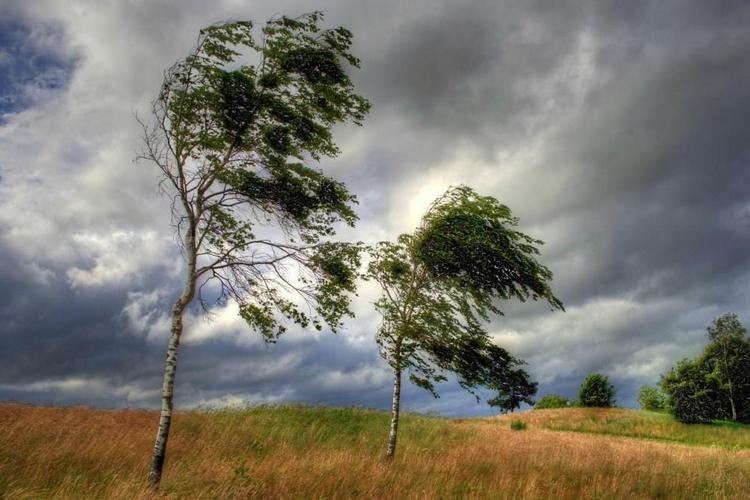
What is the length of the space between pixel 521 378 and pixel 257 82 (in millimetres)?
9831

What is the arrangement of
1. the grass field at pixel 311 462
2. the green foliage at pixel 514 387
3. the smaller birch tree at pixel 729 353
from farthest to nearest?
1. the smaller birch tree at pixel 729 353
2. the green foliage at pixel 514 387
3. the grass field at pixel 311 462

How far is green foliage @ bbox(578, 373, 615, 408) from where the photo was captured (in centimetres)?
4088

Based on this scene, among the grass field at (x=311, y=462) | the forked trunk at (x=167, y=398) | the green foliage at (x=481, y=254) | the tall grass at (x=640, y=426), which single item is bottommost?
the tall grass at (x=640, y=426)

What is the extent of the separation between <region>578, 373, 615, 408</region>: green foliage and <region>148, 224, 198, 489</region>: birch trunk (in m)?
40.7

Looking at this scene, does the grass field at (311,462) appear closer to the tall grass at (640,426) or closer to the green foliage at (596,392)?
the tall grass at (640,426)

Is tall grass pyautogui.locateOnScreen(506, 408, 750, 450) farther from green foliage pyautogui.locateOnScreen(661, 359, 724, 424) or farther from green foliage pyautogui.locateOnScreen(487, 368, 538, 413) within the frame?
green foliage pyautogui.locateOnScreen(487, 368, 538, 413)

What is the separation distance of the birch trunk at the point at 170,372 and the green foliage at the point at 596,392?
40.7 meters

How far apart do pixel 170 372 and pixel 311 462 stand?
373 centimetres

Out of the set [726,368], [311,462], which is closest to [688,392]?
[726,368]

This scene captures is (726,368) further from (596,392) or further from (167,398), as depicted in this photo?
(167,398)

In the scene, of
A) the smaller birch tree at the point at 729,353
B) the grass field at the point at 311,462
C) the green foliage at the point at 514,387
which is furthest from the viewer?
the smaller birch tree at the point at 729,353

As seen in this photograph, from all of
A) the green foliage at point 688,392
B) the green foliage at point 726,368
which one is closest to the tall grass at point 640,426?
the green foliage at point 688,392

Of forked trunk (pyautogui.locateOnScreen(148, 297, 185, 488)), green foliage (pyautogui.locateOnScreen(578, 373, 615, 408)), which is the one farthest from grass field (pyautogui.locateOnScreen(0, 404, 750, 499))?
green foliage (pyautogui.locateOnScreen(578, 373, 615, 408))

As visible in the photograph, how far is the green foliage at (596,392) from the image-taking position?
134ft
